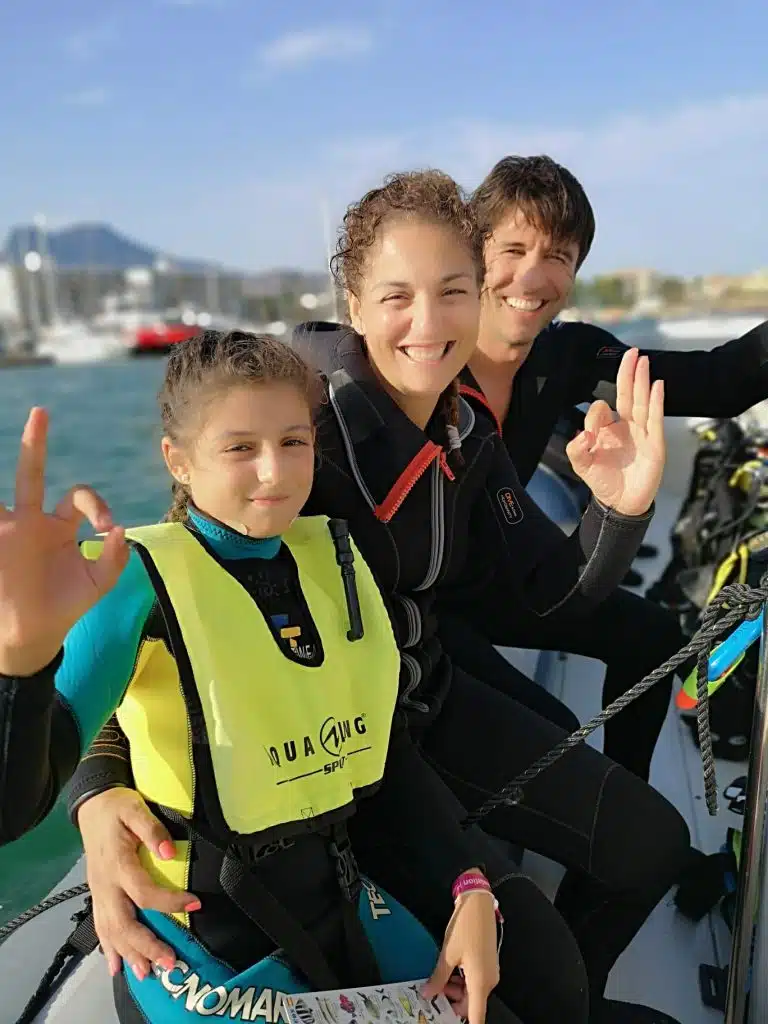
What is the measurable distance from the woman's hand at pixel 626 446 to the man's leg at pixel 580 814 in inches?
18.2

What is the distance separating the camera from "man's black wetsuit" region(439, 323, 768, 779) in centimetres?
212

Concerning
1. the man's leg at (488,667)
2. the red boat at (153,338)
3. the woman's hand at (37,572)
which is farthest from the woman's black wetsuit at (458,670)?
the red boat at (153,338)

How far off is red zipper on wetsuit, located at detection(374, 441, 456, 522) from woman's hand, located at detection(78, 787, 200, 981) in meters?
0.63

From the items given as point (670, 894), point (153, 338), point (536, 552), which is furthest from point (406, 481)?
point (153, 338)

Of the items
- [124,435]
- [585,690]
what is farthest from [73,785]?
[124,435]

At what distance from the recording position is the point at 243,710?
1.21 meters

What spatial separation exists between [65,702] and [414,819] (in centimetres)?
57

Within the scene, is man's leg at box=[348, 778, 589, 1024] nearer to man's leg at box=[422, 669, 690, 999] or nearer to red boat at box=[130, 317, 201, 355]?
man's leg at box=[422, 669, 690, 999]

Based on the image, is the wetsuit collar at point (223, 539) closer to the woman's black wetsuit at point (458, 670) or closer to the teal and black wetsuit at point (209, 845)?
the teal and black wetsuit at point (209, 845)

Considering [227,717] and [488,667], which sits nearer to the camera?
[227,717]

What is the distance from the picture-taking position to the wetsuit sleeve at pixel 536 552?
1.75 m

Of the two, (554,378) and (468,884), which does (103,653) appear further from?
(554,378)

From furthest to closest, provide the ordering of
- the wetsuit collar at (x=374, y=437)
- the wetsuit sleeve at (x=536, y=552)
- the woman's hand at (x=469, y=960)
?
1. the wetsuit sleeve at (x=536, y=552)
2. the wetsuit collar at (x=374, y=437)
3. the woman's hand at (x=469, y=960)

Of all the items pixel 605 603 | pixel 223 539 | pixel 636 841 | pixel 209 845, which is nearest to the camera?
pixel 209 845
